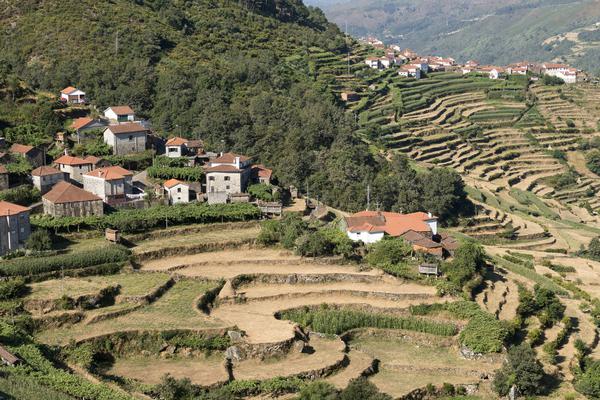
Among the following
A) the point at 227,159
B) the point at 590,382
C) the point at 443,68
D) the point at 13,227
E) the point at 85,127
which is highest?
the point at 443,68

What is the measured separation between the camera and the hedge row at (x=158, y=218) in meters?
35.6

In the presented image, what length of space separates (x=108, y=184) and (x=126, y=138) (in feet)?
25.3

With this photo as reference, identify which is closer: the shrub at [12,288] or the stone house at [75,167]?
the shrub at [12,288]

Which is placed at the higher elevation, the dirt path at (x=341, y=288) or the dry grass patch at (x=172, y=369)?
the dirt path at (x=341, y=288)

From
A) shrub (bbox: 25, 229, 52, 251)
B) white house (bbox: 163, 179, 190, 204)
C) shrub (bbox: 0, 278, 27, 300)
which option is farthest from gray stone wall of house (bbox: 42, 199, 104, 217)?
shrub (bbox: 0, 278, 27, 300)

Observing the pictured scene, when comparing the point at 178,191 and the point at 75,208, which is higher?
the point at 178,191

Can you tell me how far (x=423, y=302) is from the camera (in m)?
32.8

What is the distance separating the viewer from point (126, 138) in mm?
46281

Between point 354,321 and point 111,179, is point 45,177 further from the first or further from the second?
point 354,321

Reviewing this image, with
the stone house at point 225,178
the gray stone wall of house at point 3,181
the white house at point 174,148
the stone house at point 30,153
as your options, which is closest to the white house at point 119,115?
the white house at point 174,148

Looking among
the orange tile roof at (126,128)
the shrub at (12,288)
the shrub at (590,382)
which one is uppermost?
the orange tile roof at (126,128)

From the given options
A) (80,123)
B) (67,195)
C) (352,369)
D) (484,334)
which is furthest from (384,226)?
(80,123)

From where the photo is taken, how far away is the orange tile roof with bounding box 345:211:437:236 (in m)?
38.6

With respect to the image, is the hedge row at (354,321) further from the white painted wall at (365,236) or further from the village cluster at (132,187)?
the white painted wall at (365,236)
